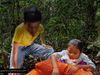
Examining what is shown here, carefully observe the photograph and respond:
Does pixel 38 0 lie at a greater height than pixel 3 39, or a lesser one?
greater

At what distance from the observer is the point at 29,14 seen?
4879 millimetres

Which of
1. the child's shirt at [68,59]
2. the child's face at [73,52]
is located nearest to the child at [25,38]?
the child's shirt at [68,59]

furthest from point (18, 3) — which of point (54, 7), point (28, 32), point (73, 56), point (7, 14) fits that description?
point (73, 56)

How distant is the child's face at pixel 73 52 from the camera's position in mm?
4766

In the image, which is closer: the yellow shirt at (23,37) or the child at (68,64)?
the child at (68,64)

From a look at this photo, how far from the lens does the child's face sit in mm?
4766

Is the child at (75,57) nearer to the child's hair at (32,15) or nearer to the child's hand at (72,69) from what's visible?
the child's hand at (72,69)

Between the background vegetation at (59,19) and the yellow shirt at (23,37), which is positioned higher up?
the yellow shirt at (23,37)

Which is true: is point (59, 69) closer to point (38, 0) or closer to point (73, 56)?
point (73, 56)

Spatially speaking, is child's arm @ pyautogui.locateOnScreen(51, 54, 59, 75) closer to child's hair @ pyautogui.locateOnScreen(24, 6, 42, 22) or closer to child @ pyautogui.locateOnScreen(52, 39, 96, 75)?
child @ pyautogui.locateOnScreen(52, 39, 96, 75)

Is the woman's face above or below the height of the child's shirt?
above

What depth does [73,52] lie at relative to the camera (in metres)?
4.82

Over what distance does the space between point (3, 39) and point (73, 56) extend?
295cm

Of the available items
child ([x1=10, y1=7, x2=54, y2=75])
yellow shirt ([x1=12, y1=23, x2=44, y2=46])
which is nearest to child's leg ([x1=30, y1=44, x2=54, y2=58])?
child ([x1=10, y1=7, x2=54, y2=75])
